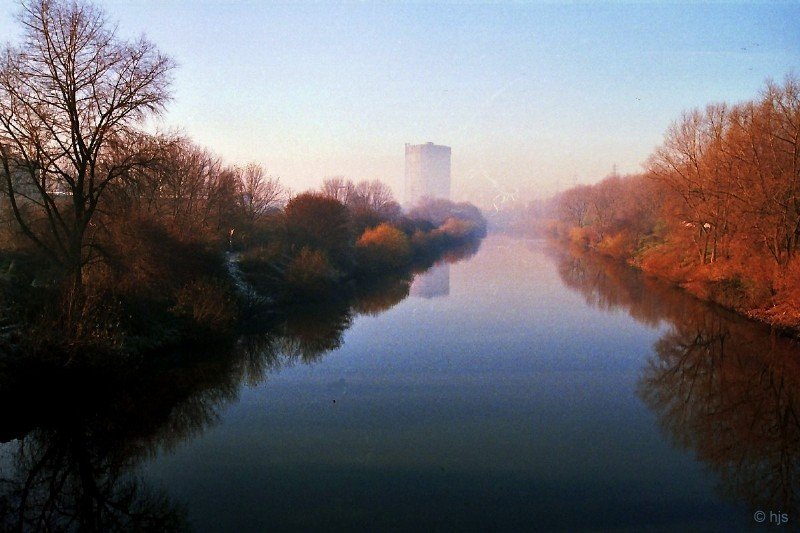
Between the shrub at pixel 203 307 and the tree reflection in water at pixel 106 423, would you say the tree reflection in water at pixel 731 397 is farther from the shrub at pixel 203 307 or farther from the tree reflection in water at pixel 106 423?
the shrub at pixel 203 307

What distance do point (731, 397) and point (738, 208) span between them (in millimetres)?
14856

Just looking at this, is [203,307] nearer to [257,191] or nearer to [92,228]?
[92,228]

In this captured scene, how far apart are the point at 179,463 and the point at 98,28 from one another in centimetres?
1183

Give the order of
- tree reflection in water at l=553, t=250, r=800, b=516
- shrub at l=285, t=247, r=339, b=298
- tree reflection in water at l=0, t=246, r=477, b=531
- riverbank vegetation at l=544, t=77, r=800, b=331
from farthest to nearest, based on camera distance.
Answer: shrub at l=285, t=247, r=339, b=298 < riverbank vegetation at l=544, t=77, r=800, b=331 < tree reflection in water at l=553, t=250, r=800, b=516 < tree reflection in water at l=0, t=246, r=477, b=531

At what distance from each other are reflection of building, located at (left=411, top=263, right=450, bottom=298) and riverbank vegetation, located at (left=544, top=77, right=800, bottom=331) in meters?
13.8

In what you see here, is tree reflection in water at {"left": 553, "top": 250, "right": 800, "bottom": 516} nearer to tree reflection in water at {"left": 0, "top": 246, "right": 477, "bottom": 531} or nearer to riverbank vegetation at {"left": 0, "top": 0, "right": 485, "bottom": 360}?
tree reflection in water at {"left": 0, "top": 246, "right": 477, "bottom": 531}

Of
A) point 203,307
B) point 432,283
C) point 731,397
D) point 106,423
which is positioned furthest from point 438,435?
point 432,283

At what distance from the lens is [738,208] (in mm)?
24266

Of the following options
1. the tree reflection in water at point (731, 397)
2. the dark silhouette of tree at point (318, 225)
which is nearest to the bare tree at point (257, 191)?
the dark silhouette of tree at point (318, 225)

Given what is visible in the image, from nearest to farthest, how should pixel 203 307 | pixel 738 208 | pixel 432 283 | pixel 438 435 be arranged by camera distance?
pixel 438 435 → pixel 203 307 → pixel 738 208 → pixel 432 283

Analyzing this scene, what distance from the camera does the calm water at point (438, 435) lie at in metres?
7.90

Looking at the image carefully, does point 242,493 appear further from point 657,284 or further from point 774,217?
point 657,284

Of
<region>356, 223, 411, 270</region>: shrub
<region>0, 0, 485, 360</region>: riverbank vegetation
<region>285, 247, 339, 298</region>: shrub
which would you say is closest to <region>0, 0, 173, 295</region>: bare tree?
<region>0, 0, 485, 360</region>: riverbank vegetation

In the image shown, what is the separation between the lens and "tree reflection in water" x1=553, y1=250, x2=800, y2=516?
Result: 8984mm
